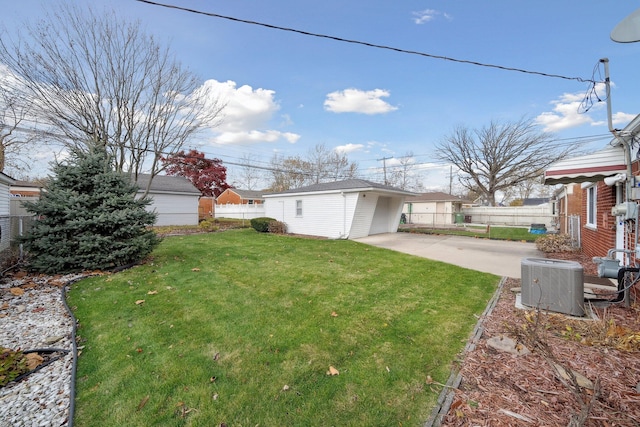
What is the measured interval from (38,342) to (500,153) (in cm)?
3242

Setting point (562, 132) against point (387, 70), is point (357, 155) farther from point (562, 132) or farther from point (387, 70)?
point (387, 70)

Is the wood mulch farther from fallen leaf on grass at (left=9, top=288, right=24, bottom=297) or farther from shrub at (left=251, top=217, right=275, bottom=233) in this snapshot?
shrub at (left=251, top=217, right=275, bottom=233)

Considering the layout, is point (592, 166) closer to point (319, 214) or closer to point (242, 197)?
point (319, 214)

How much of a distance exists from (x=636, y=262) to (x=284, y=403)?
5.60 meters

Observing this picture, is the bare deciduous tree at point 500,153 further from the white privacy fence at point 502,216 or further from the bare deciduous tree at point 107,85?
the bare deciduous tree at point 107,85

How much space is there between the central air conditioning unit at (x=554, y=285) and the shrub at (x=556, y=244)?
6.88 metres

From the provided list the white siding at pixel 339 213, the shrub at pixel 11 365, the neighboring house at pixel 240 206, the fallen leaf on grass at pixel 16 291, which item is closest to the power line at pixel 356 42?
the shrub at pixel 11 365

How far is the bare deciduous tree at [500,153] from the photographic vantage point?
987 inches

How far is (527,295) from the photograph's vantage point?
4.29 m

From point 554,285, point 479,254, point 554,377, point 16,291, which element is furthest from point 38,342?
point 479,254

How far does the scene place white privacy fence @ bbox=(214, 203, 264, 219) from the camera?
84.0 feet

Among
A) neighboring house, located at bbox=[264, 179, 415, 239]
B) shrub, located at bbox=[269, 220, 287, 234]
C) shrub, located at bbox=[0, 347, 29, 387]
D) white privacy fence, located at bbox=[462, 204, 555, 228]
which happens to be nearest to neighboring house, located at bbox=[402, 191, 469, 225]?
white privacy fence, located at bbox=[462, 204, 555, 228]

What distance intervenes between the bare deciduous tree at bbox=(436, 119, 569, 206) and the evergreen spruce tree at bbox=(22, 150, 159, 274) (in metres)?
29.6

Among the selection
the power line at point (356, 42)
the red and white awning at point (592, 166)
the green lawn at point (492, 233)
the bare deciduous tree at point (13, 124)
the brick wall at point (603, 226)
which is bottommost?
the green lawn at point (492, 233)
